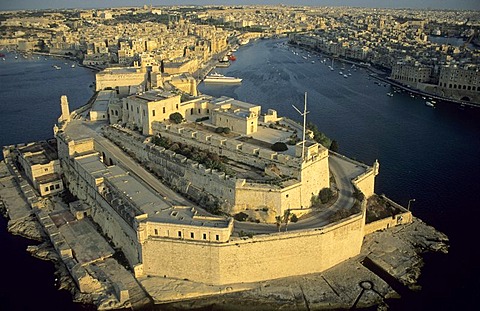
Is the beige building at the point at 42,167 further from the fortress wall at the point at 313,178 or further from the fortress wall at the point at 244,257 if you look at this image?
the fortress wall at the point at 313,178

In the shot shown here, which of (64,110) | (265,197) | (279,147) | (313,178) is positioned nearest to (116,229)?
(265,197)

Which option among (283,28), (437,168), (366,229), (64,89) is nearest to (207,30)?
(283,28)

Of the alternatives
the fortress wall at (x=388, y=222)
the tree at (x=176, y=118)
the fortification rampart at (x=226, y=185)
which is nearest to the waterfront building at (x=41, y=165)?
the fortification rampart at (x=226, y=185)

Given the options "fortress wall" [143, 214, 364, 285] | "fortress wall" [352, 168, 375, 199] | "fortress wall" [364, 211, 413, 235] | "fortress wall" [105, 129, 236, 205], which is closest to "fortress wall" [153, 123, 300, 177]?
"fortress wall" [105, 129, 236, 205]

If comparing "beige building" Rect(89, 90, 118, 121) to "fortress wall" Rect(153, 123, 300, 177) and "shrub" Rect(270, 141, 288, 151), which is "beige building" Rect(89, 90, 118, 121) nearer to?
"fortress wall" Rect(153, 123, 300, 177)

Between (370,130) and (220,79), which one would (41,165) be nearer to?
(370,130)

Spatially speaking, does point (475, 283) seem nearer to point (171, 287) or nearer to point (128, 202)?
point (171, 287)
